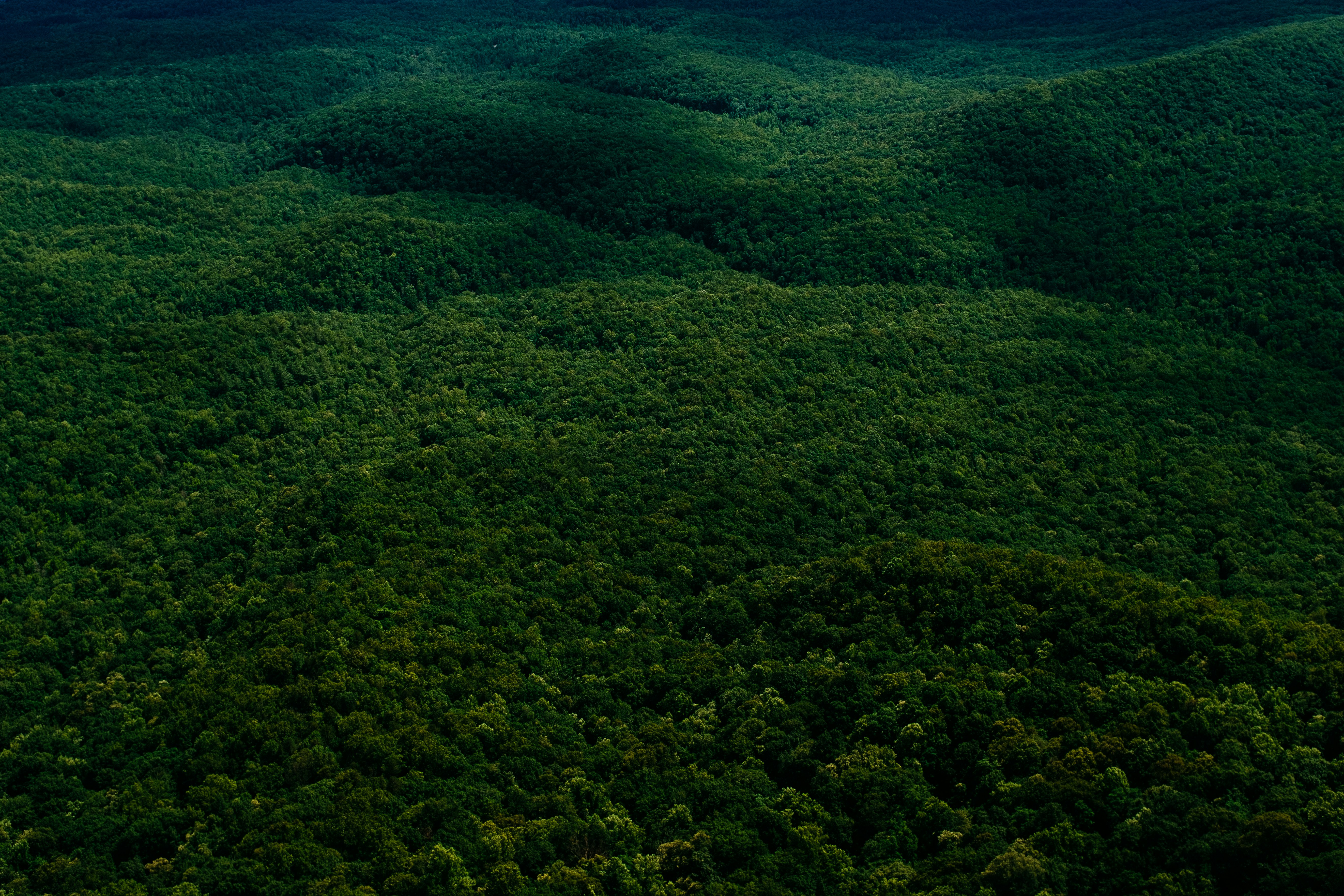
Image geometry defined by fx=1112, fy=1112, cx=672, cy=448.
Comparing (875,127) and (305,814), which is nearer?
(305,814)

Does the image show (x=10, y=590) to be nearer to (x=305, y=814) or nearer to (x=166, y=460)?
(x=166, y=460)

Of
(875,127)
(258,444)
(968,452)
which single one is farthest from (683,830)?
(875,127)

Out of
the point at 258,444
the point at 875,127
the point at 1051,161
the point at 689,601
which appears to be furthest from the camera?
the point at 875,127

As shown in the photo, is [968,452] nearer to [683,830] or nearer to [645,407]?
[645,407]

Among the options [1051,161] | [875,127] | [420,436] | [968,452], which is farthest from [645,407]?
[875,127]

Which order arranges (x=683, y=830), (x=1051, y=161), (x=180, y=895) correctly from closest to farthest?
(x=180, y=895) → (x=683, y=830) → (x=1051, y=161)

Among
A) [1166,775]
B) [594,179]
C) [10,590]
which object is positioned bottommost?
[10,590]

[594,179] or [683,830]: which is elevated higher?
[594,179]
